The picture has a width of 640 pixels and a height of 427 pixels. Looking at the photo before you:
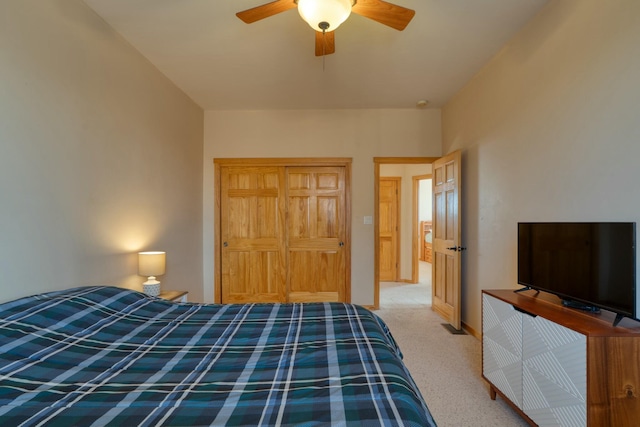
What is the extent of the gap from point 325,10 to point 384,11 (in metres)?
0.37

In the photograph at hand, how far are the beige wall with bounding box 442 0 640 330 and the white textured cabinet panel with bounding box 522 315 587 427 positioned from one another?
0.68 m

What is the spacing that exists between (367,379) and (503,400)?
61.2 inches

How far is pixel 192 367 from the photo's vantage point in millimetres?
1084

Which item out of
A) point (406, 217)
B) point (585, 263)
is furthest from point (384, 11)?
point (406, 217)

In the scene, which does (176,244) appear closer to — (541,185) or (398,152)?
(398,152)

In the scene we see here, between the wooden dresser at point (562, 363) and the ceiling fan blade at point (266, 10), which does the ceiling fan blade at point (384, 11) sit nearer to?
the ceiling fan blade at point (266, 10)

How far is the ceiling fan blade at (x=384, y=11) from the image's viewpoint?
161 centimetres

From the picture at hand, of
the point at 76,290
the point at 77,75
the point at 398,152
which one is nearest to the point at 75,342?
the point at 76,290

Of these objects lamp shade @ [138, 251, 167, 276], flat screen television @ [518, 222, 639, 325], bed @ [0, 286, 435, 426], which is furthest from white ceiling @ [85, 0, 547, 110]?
bed @ [0, 286, 435, 426]

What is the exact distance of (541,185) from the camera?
6.79 feet

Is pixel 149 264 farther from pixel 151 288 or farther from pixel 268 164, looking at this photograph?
pixel 268 164

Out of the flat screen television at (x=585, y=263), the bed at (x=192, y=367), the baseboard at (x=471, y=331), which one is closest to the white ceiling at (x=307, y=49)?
the flat screen television at (x=585, y=263)

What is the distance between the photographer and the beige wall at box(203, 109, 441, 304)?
12.8 ft

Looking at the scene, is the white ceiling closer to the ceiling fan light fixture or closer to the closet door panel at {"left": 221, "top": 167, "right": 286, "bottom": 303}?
the ceiling fan light fixture
